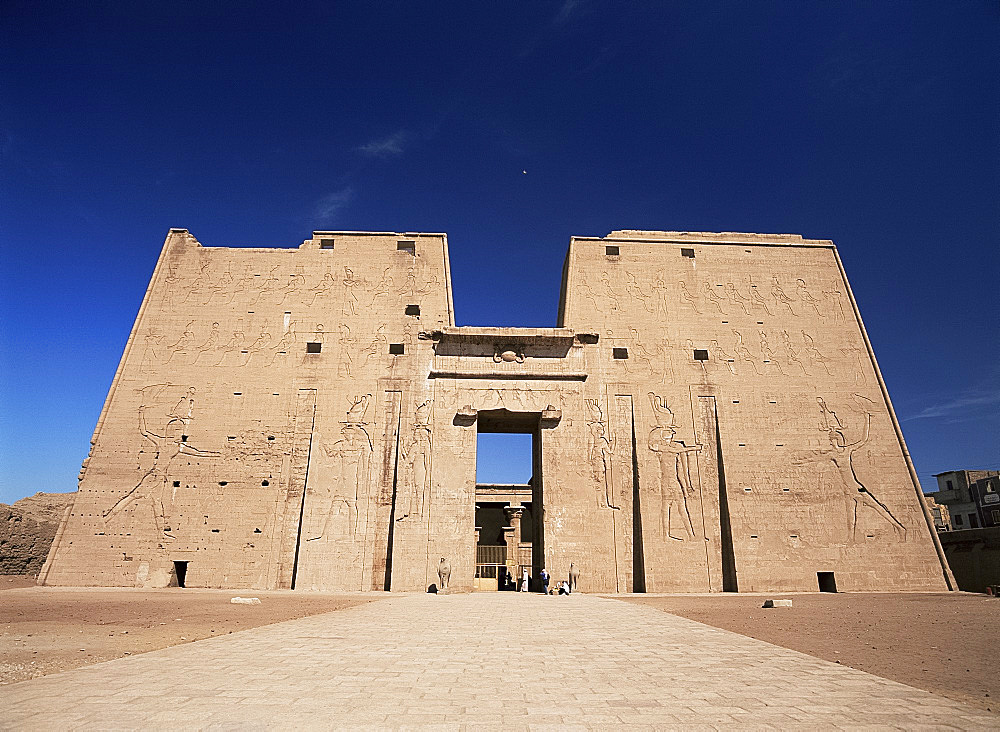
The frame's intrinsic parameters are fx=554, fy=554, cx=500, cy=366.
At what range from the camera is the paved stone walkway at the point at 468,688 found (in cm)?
318

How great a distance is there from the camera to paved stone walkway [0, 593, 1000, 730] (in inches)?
125

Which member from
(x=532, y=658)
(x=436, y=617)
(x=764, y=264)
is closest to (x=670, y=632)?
(x=532, y=658)

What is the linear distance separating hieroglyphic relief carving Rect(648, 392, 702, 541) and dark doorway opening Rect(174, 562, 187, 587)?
13.7m

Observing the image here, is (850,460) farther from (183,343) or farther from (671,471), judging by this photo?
(183,343)

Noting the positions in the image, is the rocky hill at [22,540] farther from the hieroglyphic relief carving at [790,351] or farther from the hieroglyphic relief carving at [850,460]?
the hieroglyphic relief carving at [850,460]

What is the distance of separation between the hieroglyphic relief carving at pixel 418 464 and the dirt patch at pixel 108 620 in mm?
3824

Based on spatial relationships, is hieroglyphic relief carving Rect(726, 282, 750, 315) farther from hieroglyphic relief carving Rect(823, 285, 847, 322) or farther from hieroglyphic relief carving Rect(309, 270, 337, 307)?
hieroglyphic relief carving Rect(309, 270, 337, 307)

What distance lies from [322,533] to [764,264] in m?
17.4

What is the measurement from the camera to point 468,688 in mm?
3920

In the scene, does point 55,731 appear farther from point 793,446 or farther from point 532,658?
point 793,446

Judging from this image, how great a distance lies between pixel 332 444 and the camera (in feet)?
55.5

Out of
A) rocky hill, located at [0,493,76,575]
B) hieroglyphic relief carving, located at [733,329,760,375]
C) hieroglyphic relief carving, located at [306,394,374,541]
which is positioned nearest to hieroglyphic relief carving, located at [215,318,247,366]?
hieroglyphic relief carving, located at [306,394,374,541]

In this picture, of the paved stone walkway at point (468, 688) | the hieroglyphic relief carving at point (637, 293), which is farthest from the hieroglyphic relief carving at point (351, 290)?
the paved stone walkway at point (468, 688)

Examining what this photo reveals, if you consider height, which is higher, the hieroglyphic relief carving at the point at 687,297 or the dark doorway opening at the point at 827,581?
the hieroglyphic relief carving at the point at 687,297
